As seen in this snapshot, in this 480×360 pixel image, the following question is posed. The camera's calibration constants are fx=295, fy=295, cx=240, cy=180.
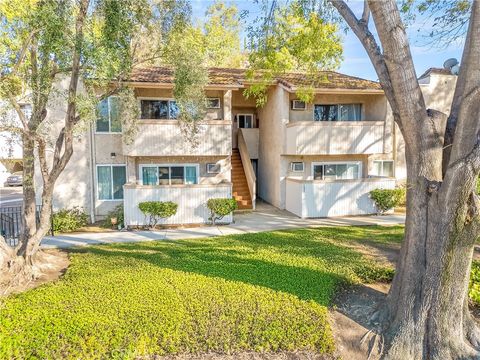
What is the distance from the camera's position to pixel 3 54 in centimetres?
685

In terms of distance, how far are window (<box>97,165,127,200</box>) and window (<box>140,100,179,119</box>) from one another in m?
2.88

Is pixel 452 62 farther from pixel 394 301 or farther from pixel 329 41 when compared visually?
pixel 394 301

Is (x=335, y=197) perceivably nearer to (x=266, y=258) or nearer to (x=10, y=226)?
(x=266, y=258)

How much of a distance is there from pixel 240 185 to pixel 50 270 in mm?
10565

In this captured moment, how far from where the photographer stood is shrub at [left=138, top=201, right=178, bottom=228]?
1218 cm

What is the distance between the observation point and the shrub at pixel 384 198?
14102mm

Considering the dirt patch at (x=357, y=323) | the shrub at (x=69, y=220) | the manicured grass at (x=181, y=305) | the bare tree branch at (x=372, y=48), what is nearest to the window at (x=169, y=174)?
the shrub at (x=69, y=220)

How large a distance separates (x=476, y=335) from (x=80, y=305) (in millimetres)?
7073

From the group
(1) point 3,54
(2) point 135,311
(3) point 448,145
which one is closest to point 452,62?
(3) point 448,145

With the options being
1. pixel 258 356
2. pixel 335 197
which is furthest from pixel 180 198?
pixel 258 356

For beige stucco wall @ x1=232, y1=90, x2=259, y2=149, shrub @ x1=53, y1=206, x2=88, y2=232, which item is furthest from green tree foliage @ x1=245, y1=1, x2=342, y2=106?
shrub @ x1=53, y1=206, x2=88, y2=232

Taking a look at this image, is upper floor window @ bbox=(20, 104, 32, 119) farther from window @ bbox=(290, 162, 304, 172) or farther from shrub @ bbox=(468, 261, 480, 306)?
window @ bbox=(290, 162, 304, 172)

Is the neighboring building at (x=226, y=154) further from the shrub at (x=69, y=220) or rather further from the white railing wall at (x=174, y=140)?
the shrub at (x=69, y=220)

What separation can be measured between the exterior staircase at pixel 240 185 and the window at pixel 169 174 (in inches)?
106
